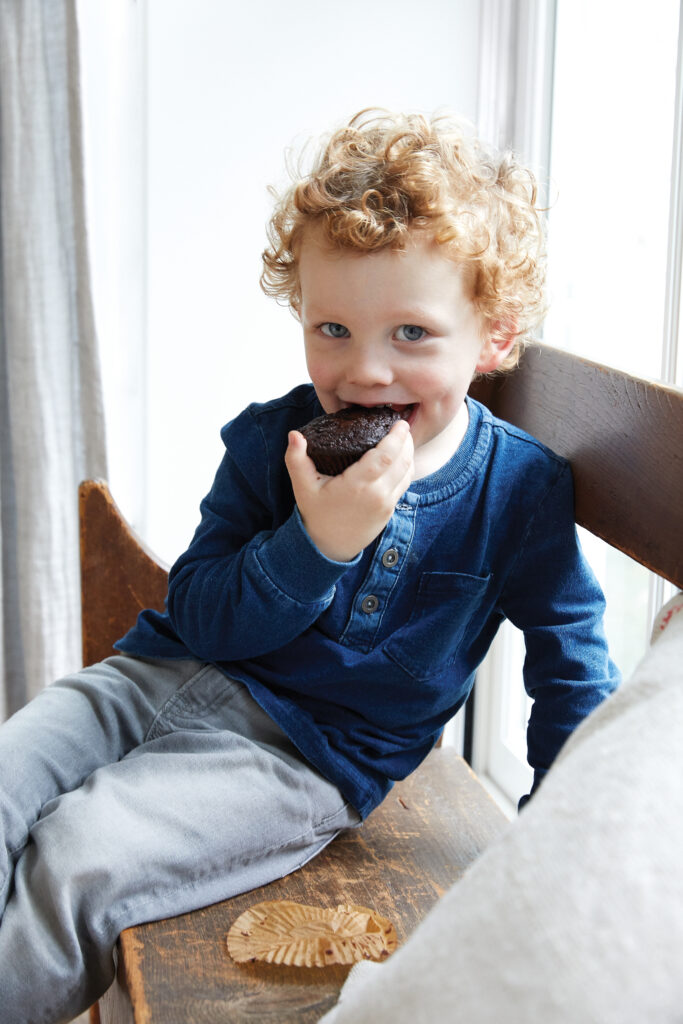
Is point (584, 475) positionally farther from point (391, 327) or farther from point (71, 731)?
point (71, 731)

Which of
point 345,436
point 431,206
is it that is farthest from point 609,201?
point 345,436

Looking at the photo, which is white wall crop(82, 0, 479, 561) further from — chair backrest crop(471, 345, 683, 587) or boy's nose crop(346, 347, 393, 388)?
boy's nose crop(346, 347, 393, 388)

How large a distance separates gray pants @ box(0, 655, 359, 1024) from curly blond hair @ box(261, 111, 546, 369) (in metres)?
0.43

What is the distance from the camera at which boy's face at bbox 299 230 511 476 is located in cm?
82

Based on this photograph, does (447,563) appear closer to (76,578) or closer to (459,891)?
(459,891)

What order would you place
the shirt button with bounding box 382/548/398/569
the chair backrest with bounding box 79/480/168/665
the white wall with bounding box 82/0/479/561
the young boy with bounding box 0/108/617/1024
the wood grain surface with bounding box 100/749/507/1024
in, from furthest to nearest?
the white wall with bounding box 82/0/479/561
the chair backrest with bounding box 79/480/168/665
the shirt button with bounding box 382/548/398/569
the young boy with bounding box 0/108/617/1024
the wood grain surface with bounding box 100/749/507/1024

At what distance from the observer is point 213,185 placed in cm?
177

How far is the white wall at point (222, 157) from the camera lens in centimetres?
169

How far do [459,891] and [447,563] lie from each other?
490 mm

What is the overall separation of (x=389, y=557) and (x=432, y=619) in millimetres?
72

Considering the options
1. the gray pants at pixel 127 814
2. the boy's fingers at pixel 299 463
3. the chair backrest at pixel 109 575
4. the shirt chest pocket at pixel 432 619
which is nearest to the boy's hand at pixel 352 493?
the boy's fingers at pixel 299 463

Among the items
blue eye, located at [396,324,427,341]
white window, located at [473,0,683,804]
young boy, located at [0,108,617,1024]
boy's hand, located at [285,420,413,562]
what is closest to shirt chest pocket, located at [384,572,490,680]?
young boy, located at [0,108,617,1024]

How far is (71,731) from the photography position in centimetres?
92

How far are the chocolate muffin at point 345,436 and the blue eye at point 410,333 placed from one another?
2.6 inches
